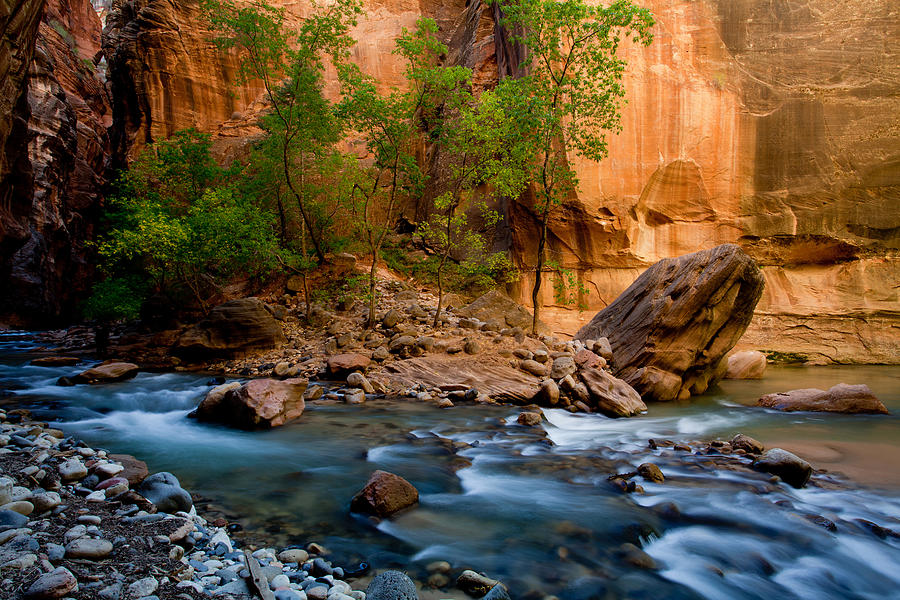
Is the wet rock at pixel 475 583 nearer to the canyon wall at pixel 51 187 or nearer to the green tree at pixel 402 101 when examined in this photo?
the green tree at pixel 402 101

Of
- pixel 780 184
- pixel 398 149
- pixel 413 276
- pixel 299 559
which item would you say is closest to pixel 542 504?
pixel 299 559

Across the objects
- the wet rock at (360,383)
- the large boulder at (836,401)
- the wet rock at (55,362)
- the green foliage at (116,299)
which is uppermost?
the green foliage at (116,299)

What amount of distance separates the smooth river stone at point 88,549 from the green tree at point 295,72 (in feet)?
36.9

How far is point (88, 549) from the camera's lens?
2.67 metres

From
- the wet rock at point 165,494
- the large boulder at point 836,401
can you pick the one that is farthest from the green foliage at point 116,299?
the large boulder at point 836,401

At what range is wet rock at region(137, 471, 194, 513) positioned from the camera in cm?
359

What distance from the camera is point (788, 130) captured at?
51.7 feet

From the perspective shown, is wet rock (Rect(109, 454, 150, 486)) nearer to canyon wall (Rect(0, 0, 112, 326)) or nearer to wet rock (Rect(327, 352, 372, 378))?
wet rock (Rect(327, 352, 372, 378))

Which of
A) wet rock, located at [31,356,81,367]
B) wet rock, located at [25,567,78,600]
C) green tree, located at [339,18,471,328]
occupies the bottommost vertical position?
wet rock, located at [31,356,81,367]

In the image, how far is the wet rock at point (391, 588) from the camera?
2.56m

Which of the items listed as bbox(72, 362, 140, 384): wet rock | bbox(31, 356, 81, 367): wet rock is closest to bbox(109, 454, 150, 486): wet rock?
bbox(72, 362, 140, 384): wet rock

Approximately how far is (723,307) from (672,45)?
1122 cm

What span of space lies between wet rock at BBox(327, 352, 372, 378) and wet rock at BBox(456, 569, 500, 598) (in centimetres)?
719

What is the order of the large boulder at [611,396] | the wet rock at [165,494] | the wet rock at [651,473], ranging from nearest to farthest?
1. the wet rock at [165,494]
2. the wet rock at [651,473]
3. the large boulder at [611,396]
